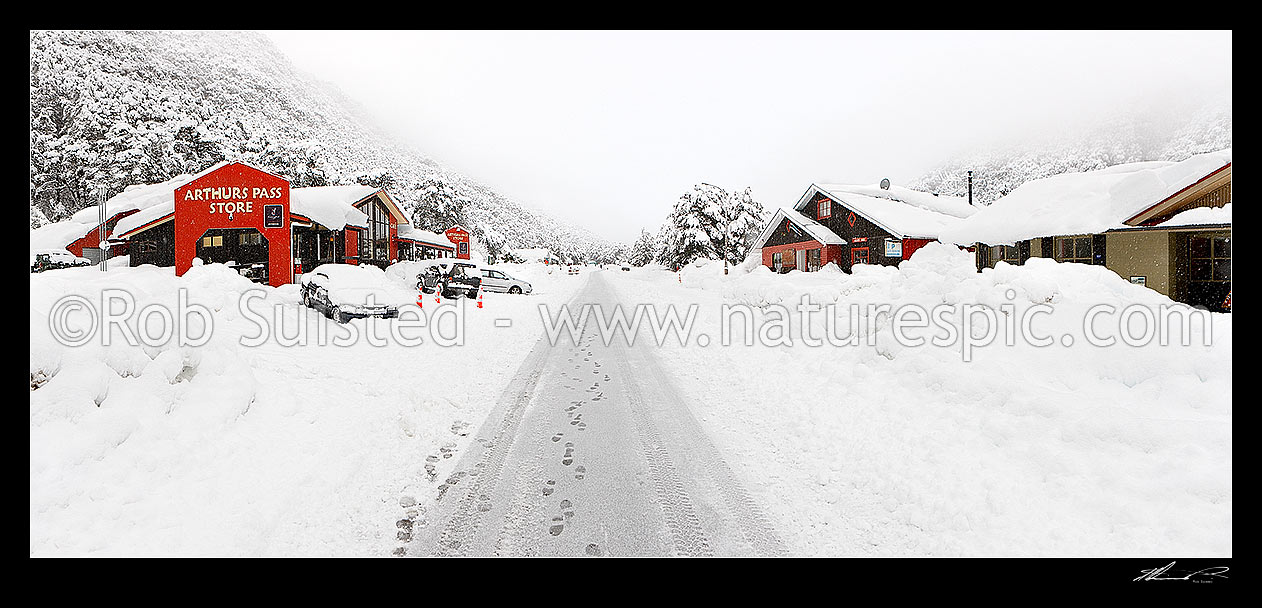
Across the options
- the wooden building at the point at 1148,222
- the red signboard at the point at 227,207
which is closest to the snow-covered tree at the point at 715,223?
the wooden building at the point at 1148,222

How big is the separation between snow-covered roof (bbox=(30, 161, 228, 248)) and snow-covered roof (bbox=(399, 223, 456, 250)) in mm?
5796

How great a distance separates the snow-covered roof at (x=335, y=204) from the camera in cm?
1025

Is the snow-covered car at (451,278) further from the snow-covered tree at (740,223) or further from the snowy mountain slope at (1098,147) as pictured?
the snow-covered tree at (740,223)

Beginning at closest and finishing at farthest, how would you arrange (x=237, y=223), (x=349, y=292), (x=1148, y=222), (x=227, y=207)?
(x=1148, y=222) → (x=227, y=207) → (x=237, y=223) → (x=349, y=292)

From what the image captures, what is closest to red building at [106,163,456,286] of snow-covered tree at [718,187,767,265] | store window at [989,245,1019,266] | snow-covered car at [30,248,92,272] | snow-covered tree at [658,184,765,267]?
snow-covered car at [30,248,92,272]

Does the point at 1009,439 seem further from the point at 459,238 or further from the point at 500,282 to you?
the point at 500,282

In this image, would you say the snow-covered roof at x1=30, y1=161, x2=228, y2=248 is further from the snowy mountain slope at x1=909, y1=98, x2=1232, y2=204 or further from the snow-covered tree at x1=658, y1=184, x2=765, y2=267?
the snow-covered tree at x1=658, y1=184, x2=765, y2=267

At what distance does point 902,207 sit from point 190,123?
17206 millimetres

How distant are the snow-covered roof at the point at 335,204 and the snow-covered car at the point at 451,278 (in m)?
5.80

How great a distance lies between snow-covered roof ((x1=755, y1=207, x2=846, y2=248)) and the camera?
→ 22.3 meters

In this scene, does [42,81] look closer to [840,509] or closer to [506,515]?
[506,515]

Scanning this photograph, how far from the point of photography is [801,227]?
24375mm
